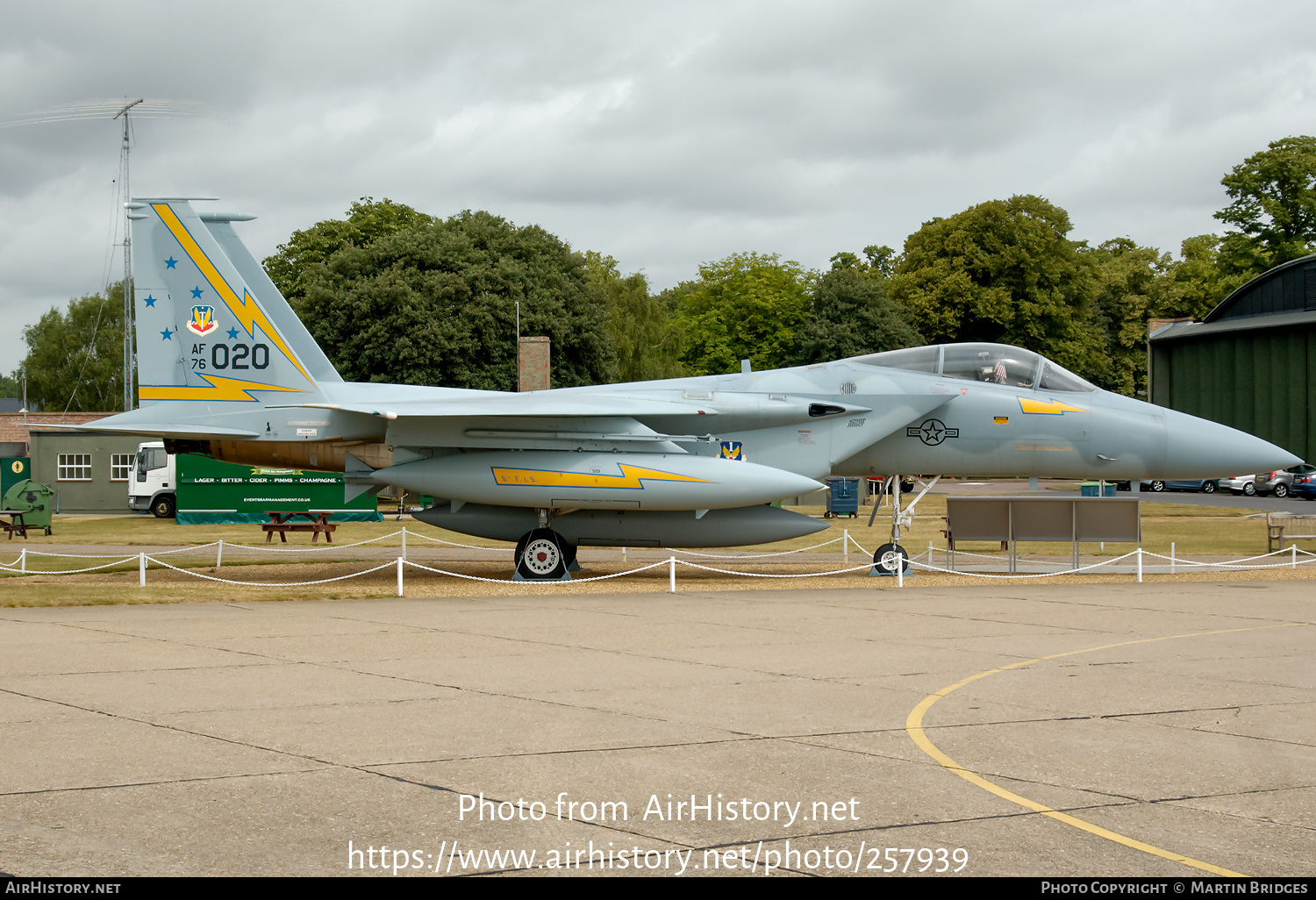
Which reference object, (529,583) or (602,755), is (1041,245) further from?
(602,755)

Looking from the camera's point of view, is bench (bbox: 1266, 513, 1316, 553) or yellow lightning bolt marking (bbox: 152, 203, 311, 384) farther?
bench (bbox: 1266, 513, 1316, 553)

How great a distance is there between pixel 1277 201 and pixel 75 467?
5465cm

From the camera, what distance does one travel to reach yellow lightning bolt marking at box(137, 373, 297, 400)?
17.0 metres

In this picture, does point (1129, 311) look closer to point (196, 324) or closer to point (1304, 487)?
point (1304, 487)

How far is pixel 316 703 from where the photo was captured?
7641 millimetres

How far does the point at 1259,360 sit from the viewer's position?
45.8 m

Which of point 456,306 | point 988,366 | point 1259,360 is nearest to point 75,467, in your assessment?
point 456,306

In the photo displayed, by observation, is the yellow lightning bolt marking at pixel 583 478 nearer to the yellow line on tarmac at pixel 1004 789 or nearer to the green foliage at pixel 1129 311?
the yellow line on tarmac at pixel 1004 789

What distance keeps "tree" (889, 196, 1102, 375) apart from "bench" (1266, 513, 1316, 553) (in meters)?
36.1

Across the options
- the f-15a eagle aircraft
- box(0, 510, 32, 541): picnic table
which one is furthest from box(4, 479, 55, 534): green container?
the f-15a eagle aircraft

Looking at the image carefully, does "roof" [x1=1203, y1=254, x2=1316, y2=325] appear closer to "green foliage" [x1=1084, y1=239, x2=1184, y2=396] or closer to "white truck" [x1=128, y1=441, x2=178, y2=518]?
"green foliage" [x1=1084, y1=239, x2=1184, y2=396]

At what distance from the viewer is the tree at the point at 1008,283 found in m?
59.3

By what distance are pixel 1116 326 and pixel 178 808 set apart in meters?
75.4

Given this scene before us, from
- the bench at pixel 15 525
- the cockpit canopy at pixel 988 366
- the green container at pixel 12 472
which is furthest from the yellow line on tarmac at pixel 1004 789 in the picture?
the green container at pixel 12 472
